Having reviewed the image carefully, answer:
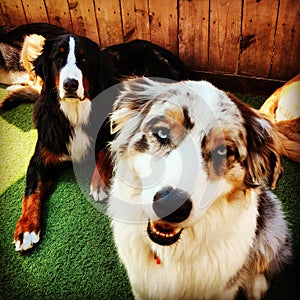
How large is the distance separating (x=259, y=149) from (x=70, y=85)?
0.88m

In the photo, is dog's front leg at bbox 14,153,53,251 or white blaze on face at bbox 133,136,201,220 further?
dog's front leg at bbox 14,153,53,251

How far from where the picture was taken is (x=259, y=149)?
1163 millimetres

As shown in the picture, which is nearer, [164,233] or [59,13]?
[164,233]

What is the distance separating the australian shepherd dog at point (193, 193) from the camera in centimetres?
106

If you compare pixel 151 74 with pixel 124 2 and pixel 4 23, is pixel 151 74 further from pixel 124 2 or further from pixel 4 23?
pixel 4 23

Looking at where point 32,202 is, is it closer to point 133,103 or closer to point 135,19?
point 133,103

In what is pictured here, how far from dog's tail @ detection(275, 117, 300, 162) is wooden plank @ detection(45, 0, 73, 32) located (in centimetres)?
136

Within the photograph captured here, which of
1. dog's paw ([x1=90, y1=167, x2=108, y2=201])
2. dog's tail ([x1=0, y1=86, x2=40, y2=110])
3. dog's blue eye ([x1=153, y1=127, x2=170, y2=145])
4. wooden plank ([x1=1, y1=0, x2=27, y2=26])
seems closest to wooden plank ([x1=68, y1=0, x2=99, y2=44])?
wooden plank ([x1=1, y1=0, x2=27, y2=26])

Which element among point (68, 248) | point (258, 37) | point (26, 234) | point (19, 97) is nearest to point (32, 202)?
point (26, 234)

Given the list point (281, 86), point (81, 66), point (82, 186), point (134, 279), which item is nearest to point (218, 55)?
point (281, 86)

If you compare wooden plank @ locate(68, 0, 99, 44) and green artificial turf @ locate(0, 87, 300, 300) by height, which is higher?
wooden plank @ locate(68, 0, 99, 44)

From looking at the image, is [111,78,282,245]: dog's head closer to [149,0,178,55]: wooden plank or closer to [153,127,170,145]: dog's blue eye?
[153,127,170,145]: dog's blue eye

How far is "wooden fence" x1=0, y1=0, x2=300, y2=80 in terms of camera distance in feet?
6.40

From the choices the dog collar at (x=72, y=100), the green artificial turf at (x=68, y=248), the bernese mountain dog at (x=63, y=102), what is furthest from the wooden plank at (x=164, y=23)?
the green artificial turf at (x=68, y=248)
